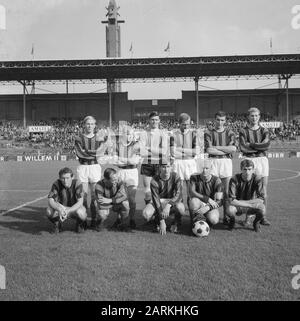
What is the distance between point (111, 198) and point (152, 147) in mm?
1144

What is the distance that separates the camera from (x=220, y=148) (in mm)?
6352

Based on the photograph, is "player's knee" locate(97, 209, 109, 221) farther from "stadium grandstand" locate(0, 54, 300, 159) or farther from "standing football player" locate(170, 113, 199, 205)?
"stadium grandstand" locate(0, 54, 300, 159)

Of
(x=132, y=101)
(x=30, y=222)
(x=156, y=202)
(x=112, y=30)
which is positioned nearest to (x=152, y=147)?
(x=156, y=202)

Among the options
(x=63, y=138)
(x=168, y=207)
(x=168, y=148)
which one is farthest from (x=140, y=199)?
(x=63, y=138)

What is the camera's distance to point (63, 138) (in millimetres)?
36875

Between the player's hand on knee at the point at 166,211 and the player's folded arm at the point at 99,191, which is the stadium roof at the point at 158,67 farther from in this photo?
the player's hand on knee at the point at 166,211

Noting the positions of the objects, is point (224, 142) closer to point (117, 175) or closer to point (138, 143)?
point (138, 143)

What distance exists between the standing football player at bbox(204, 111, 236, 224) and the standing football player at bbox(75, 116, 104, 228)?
5.90 feet

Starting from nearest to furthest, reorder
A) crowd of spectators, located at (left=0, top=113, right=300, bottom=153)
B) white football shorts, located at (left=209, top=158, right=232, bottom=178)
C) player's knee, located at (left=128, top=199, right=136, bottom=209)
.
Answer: player's knee, located at (left=128, top=199, right=136, bottom=209) → white football shorts, located at (left=209, top=158, right=232, bottom=178) → crowd of spectators, located at (left=0, top=113, right=300, bottom=153)

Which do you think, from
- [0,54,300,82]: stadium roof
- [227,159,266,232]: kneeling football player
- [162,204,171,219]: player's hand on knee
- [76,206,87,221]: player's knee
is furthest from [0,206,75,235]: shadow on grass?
[0,54,300,82]: stadium roof

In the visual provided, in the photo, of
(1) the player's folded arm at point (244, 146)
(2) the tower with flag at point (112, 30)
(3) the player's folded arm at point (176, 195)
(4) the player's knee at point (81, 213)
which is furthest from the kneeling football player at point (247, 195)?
(2) the tower with flag at point (112, 30)

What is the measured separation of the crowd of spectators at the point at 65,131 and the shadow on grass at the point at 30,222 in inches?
926

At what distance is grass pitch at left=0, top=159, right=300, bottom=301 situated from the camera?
3.62m
